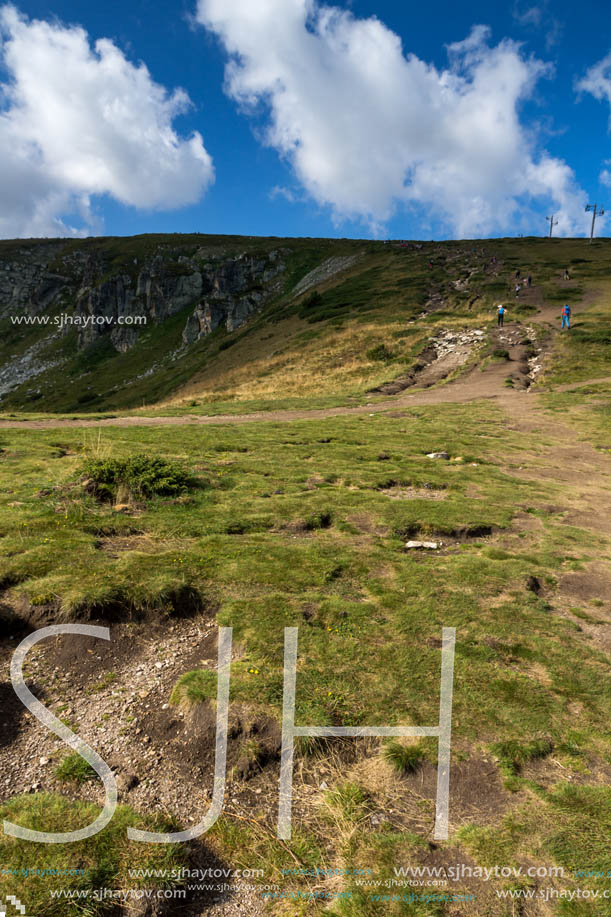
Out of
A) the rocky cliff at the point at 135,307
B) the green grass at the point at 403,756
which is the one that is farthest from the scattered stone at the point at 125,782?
the rocky cliff at the point at 135,307

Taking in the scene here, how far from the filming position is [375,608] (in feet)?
28.3

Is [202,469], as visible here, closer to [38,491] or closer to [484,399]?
[38,491]

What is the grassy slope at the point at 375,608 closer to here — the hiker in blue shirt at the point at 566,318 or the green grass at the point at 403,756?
the green grass at the point at 403,756

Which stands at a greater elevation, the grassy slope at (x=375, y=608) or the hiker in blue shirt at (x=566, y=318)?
the hiker in blue shirt at (x=566, y=318)

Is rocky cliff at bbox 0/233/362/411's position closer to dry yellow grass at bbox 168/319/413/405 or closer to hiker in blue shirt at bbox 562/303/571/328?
dry yellow grass at bbox 168/319/413/405

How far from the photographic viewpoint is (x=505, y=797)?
5.39 meters

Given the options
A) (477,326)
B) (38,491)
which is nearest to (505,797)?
(38,491)

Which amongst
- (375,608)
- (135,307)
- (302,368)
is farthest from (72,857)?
(135,307)

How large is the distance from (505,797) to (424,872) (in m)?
1.40

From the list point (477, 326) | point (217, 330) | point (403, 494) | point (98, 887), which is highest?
point (217, 330)

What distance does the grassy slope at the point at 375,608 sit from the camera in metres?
4.93

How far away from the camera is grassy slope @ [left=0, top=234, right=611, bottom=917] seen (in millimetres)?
4934

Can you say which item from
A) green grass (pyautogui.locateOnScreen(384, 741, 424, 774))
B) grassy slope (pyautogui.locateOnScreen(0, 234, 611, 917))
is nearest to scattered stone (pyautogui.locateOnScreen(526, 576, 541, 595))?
grassy slope (pyautogui.locateOnScreen(0, 234, 611, 917))

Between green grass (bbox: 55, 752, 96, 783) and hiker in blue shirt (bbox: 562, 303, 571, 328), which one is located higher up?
hiker in blue shirt (bbox: 562, 303, 571, 328)
